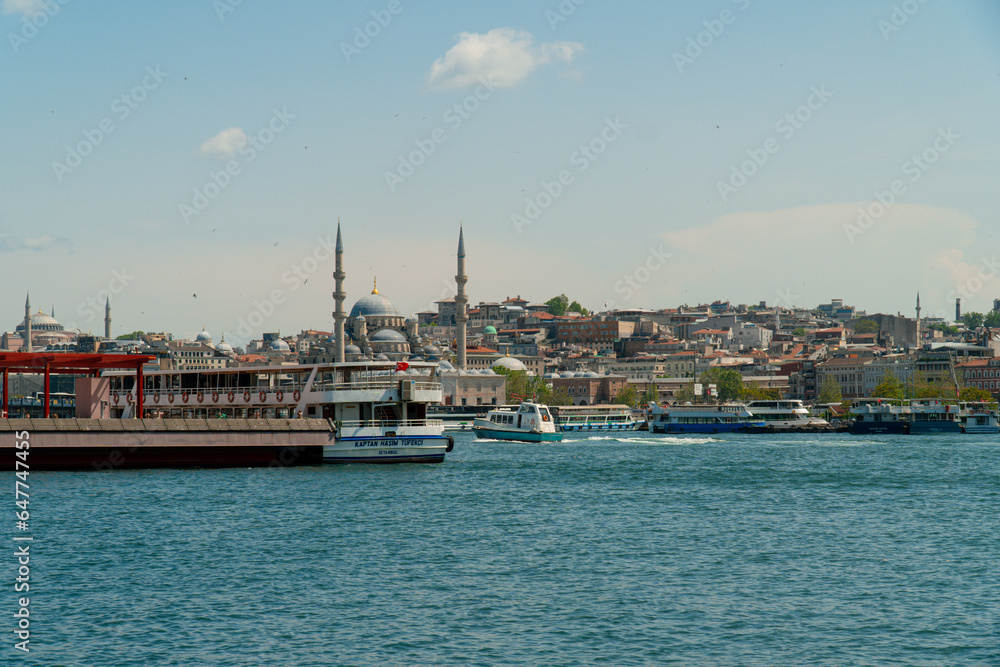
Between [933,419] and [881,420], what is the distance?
3282 millimetres

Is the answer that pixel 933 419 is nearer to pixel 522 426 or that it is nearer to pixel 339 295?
pixel 522 426

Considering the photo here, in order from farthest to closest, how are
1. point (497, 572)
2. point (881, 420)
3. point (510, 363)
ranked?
point (510, 363) → point (881, 420) → point (497, 572)

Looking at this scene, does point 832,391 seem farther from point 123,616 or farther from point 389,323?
point 123,616

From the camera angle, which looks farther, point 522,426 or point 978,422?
point 978,422

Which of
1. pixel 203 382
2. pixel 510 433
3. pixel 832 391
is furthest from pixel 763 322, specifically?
pixel 203 382

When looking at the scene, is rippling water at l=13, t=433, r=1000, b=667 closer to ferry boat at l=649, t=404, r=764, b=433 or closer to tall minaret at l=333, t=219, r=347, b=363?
ferry boat at l=649, t=404, r=764, b=433

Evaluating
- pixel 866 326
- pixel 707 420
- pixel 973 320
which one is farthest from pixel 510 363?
pixel 973 320

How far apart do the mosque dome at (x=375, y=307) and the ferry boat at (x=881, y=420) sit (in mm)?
82740

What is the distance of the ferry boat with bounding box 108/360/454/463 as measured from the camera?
109 ft

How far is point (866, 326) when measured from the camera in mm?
168750

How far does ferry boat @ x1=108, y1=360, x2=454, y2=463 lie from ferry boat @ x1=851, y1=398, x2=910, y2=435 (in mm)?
47078

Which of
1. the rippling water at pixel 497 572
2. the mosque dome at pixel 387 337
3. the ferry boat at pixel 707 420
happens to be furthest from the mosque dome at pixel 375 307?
the rippling water at pixel 497 572

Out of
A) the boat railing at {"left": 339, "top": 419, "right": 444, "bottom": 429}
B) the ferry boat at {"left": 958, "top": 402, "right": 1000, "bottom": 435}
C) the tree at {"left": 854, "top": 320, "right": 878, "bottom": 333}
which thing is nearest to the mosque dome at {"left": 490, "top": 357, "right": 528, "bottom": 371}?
the tree at {"left": 854, "top": 320, "right": 878, "bottom": 333}

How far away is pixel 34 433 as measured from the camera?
30.6 metres
